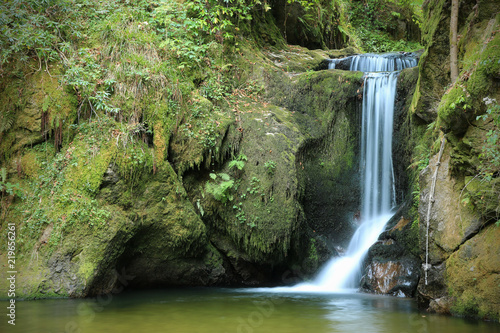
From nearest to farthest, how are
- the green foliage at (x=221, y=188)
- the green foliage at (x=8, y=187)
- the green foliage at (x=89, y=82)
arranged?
the green foliage at (x=8, y=187) → the green foliage at (x=89, y=82) → the green foliage at (x=221, y=188)

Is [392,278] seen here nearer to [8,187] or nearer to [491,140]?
[491,140]

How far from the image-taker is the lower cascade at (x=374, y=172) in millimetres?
8289

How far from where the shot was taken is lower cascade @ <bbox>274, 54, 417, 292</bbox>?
326 inches

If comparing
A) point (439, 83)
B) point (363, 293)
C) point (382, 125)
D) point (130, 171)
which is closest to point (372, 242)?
point (363, 293)

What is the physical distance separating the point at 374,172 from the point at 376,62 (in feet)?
13.4

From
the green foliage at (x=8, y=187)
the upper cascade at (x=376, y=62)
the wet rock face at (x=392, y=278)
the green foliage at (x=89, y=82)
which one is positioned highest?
the upper cascade at (x=376, y=62)

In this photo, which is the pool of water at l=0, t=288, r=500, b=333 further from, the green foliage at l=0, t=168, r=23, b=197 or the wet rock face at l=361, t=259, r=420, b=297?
the green foliage at l=0, t=168, r=23, b=197

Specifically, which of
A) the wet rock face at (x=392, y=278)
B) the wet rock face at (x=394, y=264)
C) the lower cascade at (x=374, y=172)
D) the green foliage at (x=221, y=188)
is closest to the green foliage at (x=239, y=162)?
the green foliage at (x=221, y=188)

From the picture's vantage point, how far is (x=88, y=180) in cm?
680

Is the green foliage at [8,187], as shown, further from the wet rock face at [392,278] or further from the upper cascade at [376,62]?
the upper cascade at [376,62]

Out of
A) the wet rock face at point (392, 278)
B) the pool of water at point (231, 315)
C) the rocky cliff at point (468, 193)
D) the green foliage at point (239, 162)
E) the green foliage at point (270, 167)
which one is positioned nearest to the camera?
the pool of water at point (231, 315)

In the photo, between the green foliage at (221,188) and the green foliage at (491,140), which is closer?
the green foliage at (491,140)

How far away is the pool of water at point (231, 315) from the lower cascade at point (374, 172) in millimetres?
1332

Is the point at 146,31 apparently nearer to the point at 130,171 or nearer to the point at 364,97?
the point at 130,171
